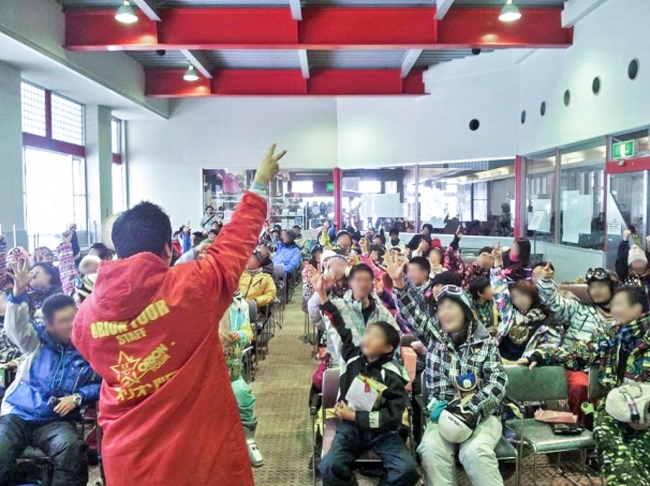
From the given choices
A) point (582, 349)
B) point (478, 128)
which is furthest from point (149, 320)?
point (478, 128)

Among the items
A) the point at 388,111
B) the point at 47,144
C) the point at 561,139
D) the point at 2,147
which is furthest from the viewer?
the point at 388,111

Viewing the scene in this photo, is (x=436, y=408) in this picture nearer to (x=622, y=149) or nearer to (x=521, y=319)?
(x=521, y=319)

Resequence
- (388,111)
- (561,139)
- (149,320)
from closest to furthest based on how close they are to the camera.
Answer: (149,320) → (561,139) → (388,111)

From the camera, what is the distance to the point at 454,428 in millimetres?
2723

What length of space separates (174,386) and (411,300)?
1991 mm

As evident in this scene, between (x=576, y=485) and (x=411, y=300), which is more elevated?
(x=411, y=300)

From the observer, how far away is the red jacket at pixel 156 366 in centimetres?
151

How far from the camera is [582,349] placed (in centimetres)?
328

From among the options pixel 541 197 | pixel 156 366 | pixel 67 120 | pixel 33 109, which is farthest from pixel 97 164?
pixel 156 366

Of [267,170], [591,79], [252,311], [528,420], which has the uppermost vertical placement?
[591,79]

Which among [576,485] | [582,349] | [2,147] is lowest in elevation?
[576,485]

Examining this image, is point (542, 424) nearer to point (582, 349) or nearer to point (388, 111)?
point (582, 349)

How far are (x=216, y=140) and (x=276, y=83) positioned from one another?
8.90ft

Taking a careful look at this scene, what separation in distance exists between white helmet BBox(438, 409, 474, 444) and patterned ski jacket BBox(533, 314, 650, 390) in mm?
967
